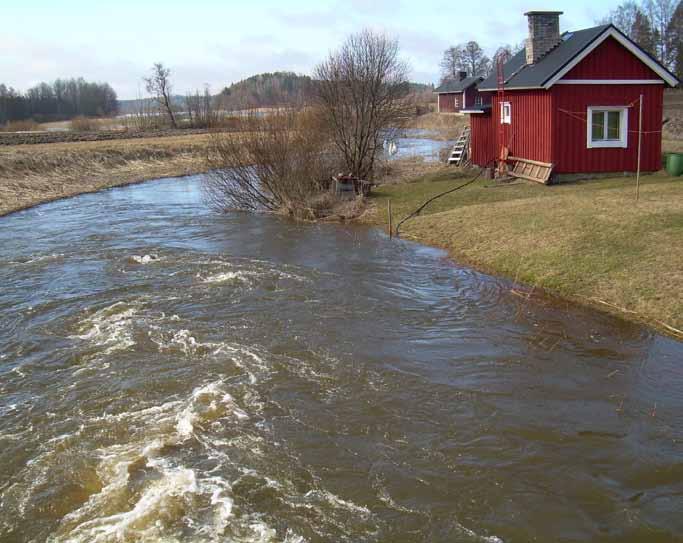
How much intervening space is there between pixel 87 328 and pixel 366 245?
7.94 metres

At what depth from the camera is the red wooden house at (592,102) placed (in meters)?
20.1

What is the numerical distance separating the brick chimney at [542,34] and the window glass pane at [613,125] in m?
3.52

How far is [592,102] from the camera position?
20.3 metres

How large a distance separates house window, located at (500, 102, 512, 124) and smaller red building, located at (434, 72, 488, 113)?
40993 mm

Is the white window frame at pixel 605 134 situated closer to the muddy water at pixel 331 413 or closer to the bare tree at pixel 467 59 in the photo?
the muddy water at pixel 331 413

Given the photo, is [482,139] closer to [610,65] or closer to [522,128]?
[522,128]

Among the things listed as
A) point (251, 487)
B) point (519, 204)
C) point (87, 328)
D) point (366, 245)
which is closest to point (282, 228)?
point (366, 245)

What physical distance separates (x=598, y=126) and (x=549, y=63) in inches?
101

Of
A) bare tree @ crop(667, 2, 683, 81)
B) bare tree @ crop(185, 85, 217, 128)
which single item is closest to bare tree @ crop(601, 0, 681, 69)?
bare tree @ crop(667, 2, 683, 81)

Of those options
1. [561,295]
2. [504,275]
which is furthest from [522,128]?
[561,295]

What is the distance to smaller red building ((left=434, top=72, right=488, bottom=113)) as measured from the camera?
6631cm

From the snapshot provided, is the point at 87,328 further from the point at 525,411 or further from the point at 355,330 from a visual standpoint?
the point at 525,411

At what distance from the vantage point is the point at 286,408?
8.45 meters

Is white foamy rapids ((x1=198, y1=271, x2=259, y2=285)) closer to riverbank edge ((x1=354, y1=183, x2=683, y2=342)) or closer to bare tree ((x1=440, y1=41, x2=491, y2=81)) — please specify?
riverbank edge ((x1=354, y1=183, x2=683, y2=342))
